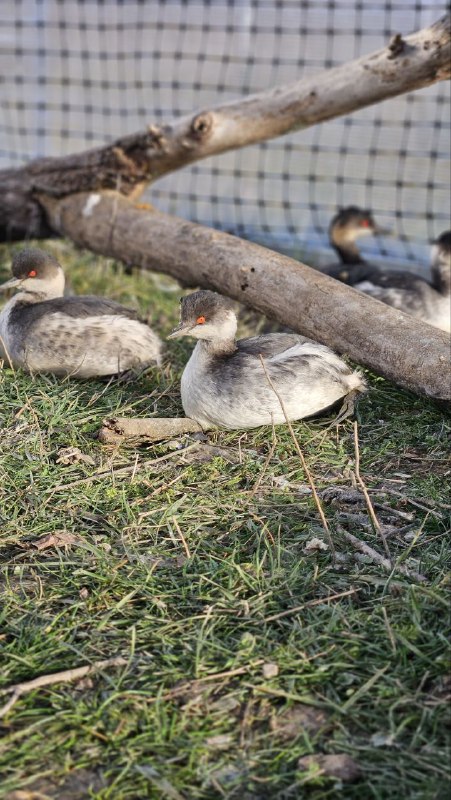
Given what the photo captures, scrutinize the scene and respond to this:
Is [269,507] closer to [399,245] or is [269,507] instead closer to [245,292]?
[245,292]

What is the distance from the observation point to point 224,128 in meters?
7.08

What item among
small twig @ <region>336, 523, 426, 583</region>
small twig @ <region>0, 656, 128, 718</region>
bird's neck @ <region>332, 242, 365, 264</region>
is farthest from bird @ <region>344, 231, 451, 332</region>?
small twig @ <region>0, 656, 128, 718</region>

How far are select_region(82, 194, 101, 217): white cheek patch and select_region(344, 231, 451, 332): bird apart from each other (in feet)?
6.58

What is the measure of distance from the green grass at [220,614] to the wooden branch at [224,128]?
2.56 metres

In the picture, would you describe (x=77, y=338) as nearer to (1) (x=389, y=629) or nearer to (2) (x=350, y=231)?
(1) (x=389, y=629)

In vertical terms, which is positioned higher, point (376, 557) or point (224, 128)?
point (224, 128)

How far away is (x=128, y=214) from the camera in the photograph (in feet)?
24.0

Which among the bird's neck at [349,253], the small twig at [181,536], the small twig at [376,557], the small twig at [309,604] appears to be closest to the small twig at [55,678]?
the small twig at [309,604]

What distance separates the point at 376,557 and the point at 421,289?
3.56 m

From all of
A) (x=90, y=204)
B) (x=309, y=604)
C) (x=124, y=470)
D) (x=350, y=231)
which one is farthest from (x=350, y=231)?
(x=309, y=604)

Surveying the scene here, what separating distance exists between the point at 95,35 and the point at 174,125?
932 cm

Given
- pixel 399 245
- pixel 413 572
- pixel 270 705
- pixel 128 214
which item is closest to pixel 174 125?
pixel 128 214

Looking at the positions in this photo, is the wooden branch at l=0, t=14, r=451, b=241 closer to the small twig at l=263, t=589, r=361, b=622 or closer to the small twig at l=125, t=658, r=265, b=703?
the small twig at l=263, t=589, r=361, b=622

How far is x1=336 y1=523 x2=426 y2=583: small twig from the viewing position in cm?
366
